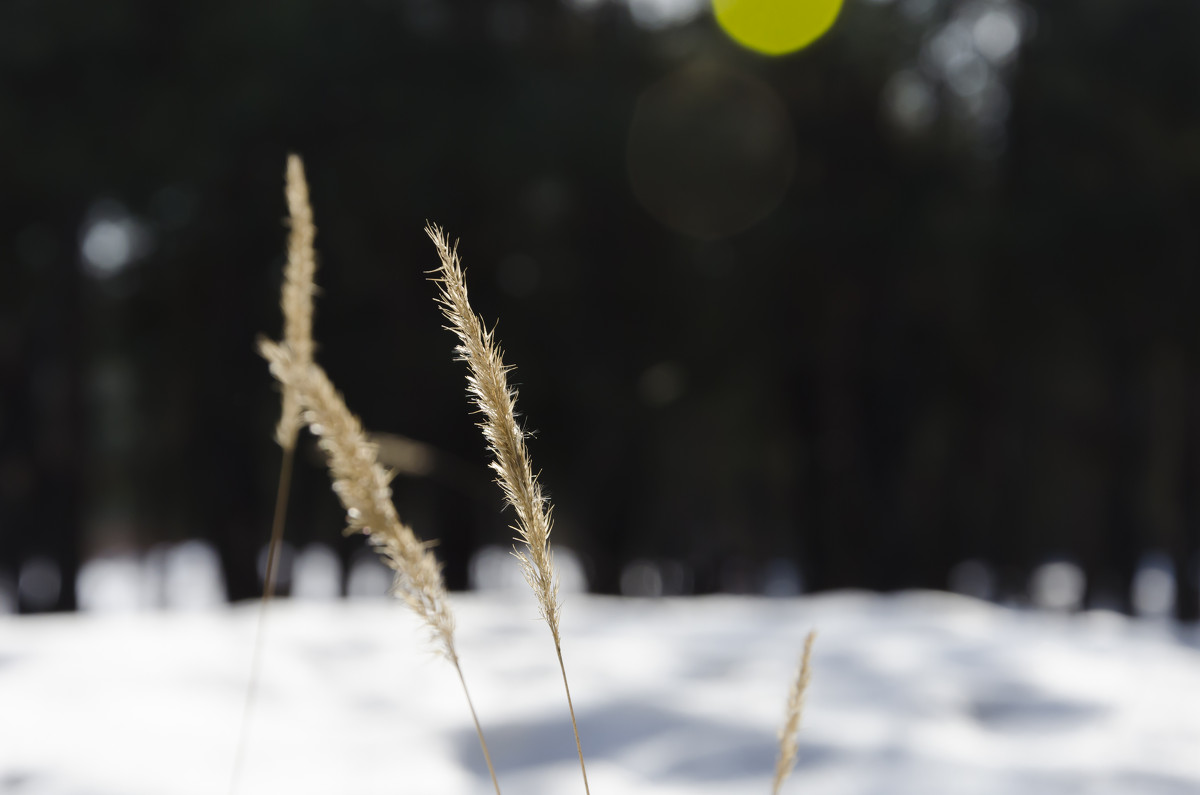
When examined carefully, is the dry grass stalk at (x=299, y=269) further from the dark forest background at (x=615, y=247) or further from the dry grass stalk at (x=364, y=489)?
the dark forest background at (x=615, y=247)

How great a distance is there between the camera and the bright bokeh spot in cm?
1119

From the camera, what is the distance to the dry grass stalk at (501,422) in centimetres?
88

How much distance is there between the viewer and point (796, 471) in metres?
13.3

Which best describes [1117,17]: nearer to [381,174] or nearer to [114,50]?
[381,174]

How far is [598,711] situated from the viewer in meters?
1.79

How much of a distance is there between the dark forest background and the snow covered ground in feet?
24.4

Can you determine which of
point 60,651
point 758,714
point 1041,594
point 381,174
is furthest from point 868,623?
point 1041,594

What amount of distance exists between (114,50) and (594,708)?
10399 mm

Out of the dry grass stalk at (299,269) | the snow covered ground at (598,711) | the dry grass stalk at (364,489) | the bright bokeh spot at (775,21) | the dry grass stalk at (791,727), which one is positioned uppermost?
the bright bokeh spot at (775,21)

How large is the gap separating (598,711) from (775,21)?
450 inches

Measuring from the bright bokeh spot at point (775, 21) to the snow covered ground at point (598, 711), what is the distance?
10267 millimetres

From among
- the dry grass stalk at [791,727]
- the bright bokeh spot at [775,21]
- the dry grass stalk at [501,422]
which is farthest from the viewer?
the bright bokeh spot at [775,21]

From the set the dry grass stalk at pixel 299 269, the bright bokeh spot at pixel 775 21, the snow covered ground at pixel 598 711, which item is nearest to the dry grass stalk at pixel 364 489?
the snow covered ground at pixel 598 711

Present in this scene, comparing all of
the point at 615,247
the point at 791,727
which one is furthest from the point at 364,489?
the point at 615,247
